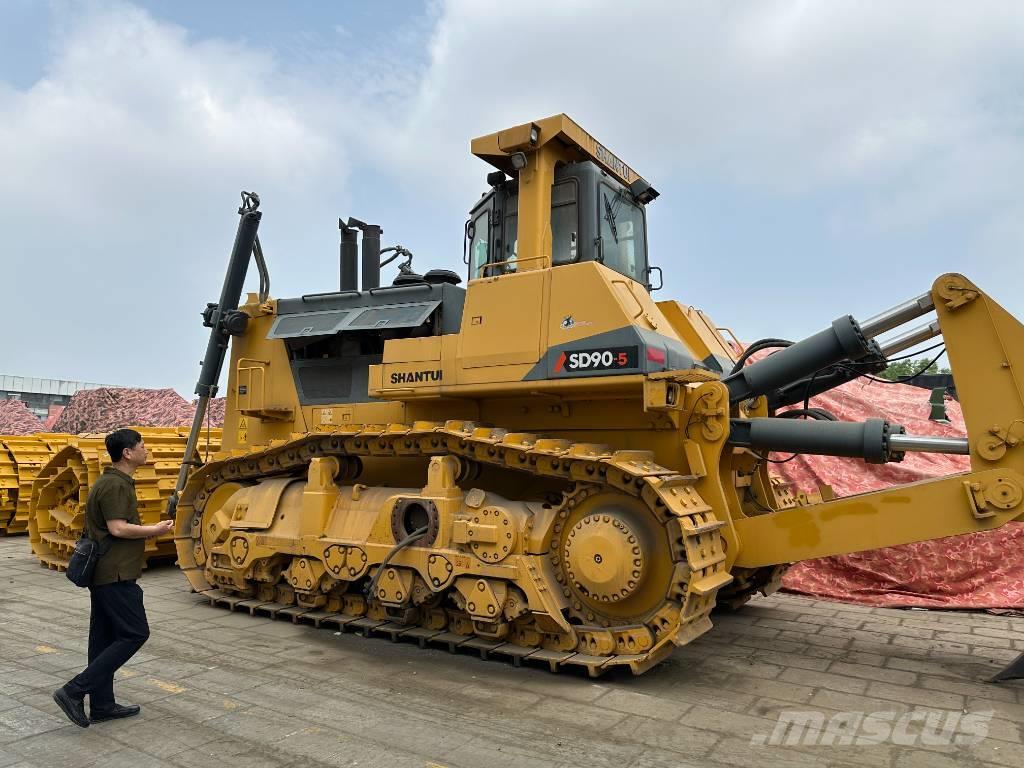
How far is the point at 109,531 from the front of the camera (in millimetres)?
4488

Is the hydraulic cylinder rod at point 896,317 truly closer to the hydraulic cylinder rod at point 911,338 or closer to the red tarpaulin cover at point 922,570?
the hydraulic cylinder rod at point 911,338

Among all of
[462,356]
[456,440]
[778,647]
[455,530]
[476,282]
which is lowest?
[778,647]

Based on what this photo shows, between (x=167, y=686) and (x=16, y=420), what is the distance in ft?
81.1

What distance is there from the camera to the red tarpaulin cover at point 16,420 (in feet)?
80.3

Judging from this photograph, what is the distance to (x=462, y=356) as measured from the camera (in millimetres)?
6168

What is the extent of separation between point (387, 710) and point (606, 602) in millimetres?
1711

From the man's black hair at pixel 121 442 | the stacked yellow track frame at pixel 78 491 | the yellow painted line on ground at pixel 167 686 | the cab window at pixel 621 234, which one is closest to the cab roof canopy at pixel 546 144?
the cab window at pixel 621 234

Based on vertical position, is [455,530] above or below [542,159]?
below

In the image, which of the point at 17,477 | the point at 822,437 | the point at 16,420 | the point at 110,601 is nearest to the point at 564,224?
the point at 822,437

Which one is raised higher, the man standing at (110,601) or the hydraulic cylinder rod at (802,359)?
the hydraulic cylinder rod at (802,359)

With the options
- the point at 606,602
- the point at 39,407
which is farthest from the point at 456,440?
the point at 39,407

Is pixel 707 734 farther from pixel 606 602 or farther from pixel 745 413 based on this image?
pixel 745 413

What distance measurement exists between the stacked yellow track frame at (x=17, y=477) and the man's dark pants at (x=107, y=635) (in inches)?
371

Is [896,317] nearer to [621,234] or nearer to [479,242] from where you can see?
[621,234]
